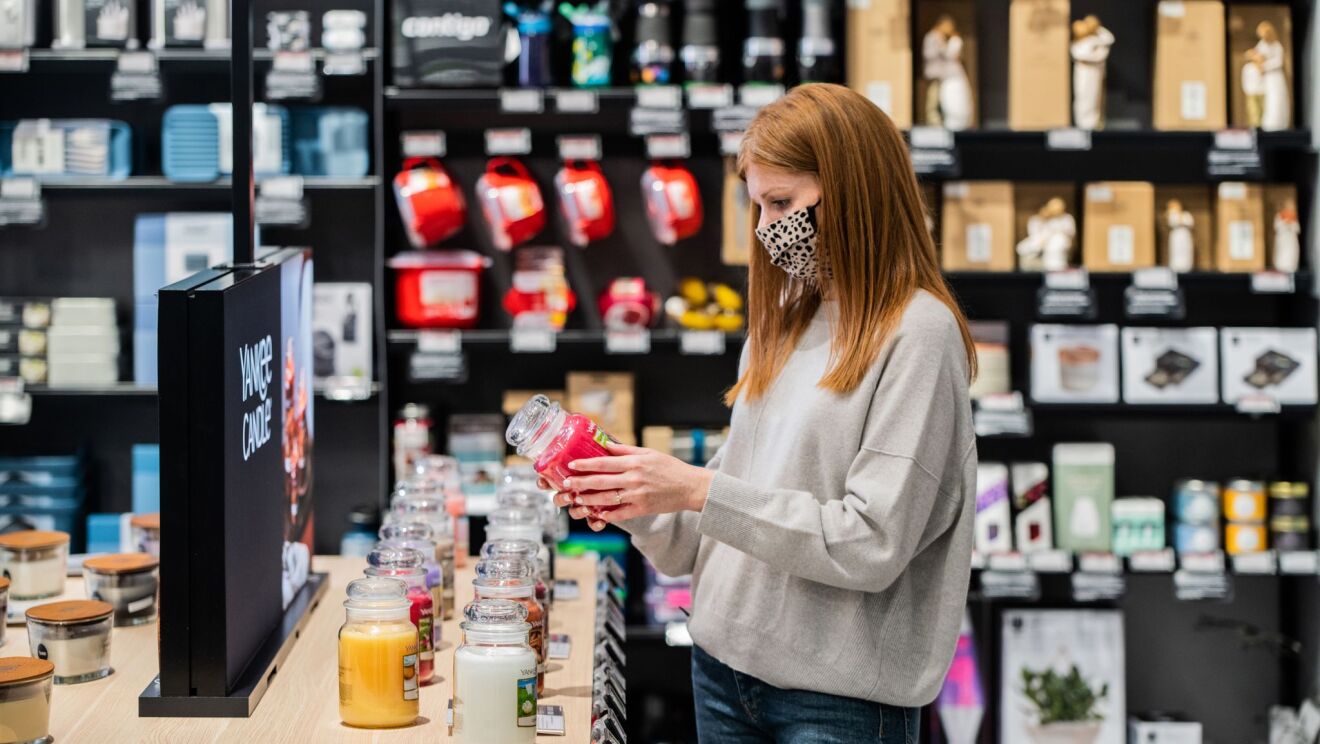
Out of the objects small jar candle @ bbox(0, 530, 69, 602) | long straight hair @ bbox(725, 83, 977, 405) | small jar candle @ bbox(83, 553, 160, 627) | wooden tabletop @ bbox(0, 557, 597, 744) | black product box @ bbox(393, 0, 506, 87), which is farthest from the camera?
black product box @ bbox(393, 0, 506, 87)

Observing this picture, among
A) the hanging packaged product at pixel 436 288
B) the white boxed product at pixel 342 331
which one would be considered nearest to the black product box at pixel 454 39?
the hanging packaged product at pixel 436 288

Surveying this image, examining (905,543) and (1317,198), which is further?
(1317,198)

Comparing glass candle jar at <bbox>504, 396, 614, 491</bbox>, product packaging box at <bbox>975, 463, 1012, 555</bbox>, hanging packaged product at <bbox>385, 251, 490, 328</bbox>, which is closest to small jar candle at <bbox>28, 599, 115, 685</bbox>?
glass candle jar at <bbox>504, 396, 614, 491</bbox>

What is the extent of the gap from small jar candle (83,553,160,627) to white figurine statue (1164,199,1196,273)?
11.0ft

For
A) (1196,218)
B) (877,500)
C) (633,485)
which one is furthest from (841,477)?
(1196,218)

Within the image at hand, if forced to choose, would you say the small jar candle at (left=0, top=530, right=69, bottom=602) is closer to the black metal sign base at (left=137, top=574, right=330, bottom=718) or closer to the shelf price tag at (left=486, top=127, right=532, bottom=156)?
the black metal sign base at (left=137, top=574, right=330, bottom=718)

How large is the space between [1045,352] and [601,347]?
1456mm

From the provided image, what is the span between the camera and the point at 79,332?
4500 mm

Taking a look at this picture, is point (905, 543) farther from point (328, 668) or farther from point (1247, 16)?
point (1247, 16)

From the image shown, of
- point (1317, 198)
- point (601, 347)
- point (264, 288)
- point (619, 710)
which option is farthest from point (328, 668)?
point (1317, 198)

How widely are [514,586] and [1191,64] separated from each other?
3.41 metres

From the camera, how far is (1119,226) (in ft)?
14.9

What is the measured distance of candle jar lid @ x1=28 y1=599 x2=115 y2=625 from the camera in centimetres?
202

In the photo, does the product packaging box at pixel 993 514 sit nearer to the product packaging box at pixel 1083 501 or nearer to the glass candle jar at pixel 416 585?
the product packaging box at pixel 1083 501
